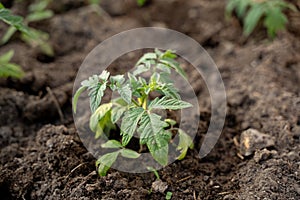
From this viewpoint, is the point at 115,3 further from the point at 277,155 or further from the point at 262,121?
the point at 277,155

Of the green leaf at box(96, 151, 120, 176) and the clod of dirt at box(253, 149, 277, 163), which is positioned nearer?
the green leaf at box(96, 151, 120, 176)

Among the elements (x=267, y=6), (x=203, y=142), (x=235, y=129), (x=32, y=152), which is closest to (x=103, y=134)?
(x=32, y=152)

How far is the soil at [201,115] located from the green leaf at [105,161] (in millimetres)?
58

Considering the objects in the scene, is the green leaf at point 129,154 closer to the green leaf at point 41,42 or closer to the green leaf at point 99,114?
the green leaf at point 99,114

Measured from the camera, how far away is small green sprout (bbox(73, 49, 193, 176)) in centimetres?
166

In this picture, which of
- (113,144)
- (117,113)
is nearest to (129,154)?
(113,144)

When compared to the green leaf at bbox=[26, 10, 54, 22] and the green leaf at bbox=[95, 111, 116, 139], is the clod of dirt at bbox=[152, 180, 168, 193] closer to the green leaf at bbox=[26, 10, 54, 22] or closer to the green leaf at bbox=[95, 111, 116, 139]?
the green leaf at bbox=[95, 111, 116, 139]

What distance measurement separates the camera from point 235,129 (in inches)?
88.8

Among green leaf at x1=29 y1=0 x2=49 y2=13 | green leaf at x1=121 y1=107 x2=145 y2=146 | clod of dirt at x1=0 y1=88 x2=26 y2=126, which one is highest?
green leaf at x1=29 y1=0 x2=49 y2=13

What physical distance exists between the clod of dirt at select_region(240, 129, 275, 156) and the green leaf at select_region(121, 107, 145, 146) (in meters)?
0.64

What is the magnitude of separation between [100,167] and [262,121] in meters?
0.91

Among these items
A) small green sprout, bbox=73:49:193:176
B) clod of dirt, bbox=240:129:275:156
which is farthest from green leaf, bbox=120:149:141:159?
clod of dirt, bbox=240:129:275:156

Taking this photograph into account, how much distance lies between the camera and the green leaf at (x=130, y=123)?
5.44ft

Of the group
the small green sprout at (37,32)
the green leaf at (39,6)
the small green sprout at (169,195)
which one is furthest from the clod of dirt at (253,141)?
the green leaf at (39,6)
